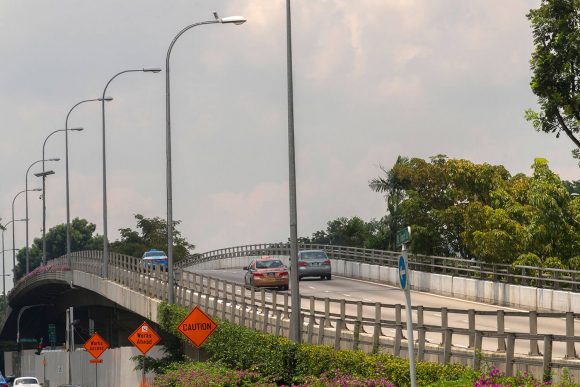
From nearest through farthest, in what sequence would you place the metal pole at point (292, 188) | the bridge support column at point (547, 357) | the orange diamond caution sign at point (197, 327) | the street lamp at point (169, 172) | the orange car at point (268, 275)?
the bridge support column at point (547, 357) < the metal pole at point (292, 188) < the orange diamond caution sign at point (197, 327) < the street lamp at point (169, 172) < the orange car at point (268, 275)

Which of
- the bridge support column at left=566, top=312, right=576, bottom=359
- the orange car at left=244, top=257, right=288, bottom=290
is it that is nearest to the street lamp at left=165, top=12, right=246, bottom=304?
the orange car at left=244, top=257, right=288, bottom=290

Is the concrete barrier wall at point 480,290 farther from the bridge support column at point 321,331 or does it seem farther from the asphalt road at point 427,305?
the bridge support column at point 321,331

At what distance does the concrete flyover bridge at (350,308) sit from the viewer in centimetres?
2445

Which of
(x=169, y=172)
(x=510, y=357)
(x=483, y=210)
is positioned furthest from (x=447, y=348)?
(x=483, y=210)

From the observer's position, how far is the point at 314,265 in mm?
69000

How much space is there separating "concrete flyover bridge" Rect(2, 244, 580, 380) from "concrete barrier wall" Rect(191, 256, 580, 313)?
0.12 metres

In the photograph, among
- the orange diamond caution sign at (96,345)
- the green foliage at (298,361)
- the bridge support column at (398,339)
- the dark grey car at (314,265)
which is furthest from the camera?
the dark grey car at (314,265)

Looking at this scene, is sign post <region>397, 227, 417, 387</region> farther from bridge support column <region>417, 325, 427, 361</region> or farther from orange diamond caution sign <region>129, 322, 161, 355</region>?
orange diamond caution sign <region>129, 322, 161, 355</region>

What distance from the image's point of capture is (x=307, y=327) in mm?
35281

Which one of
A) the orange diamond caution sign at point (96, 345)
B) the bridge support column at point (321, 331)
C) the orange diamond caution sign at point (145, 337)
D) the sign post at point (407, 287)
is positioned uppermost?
the sign post at point (407, 287)

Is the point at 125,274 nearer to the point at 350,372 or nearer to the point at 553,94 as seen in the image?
the point at 553,94

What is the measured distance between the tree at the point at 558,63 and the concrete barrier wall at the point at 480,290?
605 cm

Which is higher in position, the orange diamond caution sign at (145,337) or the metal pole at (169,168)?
the metal pole at (169,168)

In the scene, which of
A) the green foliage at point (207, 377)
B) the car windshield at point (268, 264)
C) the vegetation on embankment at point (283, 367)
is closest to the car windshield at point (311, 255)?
the car windshield at point (268, 264)
